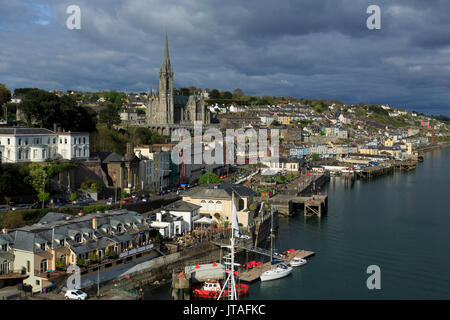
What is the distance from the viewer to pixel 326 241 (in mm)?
30016

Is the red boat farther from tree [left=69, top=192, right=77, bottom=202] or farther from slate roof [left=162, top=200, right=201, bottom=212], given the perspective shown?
tree [left=69, top=192, right=77, bottom=202]

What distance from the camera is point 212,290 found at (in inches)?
810

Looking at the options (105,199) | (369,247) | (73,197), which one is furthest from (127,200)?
(369,247)

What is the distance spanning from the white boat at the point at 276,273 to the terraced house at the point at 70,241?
6.05 m

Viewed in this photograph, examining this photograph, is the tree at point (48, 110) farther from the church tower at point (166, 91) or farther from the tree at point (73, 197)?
the church tower at point (166, 91)

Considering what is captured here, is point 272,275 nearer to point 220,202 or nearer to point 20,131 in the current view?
point 220,202

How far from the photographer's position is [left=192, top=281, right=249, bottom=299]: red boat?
2039 centimetres

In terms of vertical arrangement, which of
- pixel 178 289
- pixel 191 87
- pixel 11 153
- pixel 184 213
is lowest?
pixel 178 289

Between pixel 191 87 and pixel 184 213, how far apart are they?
107 meters

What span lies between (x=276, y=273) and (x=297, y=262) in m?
2.47

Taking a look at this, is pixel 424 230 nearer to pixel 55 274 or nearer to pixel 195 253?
pixel 195 253
